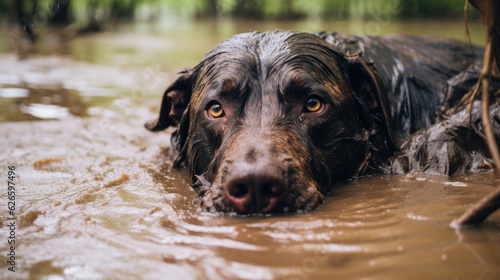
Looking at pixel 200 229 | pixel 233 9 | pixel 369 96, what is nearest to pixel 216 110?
pixel 200 229

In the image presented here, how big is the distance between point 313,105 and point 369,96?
3.01 feet

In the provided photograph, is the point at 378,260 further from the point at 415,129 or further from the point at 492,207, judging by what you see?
the point at 415,129

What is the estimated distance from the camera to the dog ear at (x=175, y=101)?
4.82 m

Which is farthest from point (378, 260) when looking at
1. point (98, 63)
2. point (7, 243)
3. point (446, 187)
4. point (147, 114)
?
point (98, 63)

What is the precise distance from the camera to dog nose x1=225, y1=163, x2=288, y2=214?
2.98 meters

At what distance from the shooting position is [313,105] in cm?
399

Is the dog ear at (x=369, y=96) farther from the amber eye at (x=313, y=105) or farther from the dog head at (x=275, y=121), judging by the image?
the amber eye at (x=313, y=105)

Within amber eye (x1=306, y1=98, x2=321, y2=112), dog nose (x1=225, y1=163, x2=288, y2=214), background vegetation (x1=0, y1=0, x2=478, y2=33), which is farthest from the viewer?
background vegetation (x1=0, y1=0, x2=478, y2=33)

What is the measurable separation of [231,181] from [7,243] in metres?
1.38

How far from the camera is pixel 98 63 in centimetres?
1409

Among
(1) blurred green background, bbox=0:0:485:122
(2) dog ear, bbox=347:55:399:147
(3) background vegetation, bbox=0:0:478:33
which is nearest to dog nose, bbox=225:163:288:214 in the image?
(2) dog ear, bbox=347:55:399:147

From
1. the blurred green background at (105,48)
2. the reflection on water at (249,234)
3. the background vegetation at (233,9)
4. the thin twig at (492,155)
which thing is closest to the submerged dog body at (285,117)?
the reflection on water at (249,234)

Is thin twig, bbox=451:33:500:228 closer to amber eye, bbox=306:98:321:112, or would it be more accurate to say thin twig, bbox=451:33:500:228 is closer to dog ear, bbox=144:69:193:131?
amber eye, bbox=306:98:321:112

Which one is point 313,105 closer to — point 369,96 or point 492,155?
point 369,96
